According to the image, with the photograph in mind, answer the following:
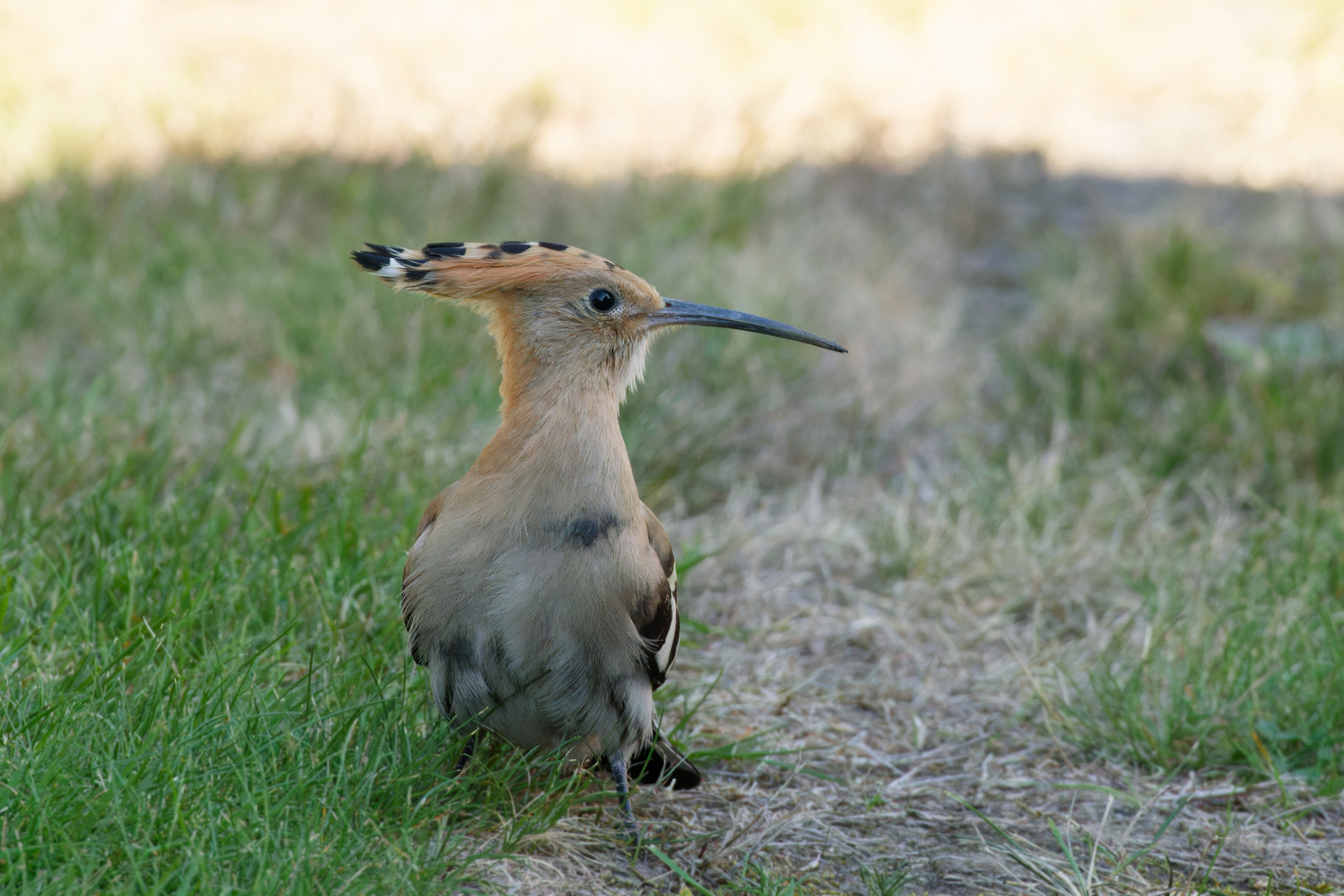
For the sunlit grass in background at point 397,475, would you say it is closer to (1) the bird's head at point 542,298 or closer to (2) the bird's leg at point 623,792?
(2) the bird's leg at point 623,792

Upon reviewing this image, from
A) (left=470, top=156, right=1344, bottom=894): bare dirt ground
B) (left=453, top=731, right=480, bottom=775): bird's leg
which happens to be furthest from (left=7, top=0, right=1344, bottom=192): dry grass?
(left=453, top=731, right=480, bottom=775): bird's leg

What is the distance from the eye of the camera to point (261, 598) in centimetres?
283

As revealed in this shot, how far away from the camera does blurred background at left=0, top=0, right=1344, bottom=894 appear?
2400mm

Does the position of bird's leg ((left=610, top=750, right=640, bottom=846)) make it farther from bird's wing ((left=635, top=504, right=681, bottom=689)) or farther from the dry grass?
the dry grass

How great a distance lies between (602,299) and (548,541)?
1.66ft

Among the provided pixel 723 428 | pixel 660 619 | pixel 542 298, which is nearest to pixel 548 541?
pixel 660 619

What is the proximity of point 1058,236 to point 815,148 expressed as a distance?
1.53m

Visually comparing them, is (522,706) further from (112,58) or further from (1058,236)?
(112,58)

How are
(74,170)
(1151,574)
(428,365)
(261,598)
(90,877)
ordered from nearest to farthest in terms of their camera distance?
1. (90,877)
2. (261,598)
3. (1151,574)
4. (428,365)
5. (74,170)

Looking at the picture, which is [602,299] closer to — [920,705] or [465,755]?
[465,755]

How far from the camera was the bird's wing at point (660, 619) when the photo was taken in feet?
7.80

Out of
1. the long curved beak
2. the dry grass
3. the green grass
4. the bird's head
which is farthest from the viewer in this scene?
the dry grass

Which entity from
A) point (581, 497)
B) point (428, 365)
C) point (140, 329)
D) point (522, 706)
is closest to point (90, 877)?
point (522, 706)

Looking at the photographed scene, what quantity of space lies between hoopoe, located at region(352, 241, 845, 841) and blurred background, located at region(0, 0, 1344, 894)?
18 cm
